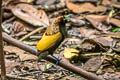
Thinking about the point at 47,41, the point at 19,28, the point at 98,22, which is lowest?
the point at 19,28

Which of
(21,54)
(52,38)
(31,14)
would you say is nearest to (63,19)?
(52,38)

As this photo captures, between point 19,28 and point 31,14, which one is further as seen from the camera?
point 31,14

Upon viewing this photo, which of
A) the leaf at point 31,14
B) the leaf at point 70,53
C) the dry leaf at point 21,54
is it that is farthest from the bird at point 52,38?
the leaf at point 31,14

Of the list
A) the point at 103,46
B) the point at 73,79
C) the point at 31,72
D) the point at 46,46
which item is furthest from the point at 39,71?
the point at 103,46

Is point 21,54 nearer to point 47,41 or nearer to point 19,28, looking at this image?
point 19,28

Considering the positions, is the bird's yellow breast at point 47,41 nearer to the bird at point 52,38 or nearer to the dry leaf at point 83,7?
the bird at point 52,38

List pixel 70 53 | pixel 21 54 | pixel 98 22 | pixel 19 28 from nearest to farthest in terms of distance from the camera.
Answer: pixel 70 53 < pixel 21 54 < pixel 19 28 < pixel 98 22

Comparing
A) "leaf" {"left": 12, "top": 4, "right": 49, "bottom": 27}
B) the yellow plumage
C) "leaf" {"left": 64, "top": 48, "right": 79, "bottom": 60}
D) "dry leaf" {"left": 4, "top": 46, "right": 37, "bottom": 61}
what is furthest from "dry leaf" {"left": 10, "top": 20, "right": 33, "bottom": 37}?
the yellow plumage
